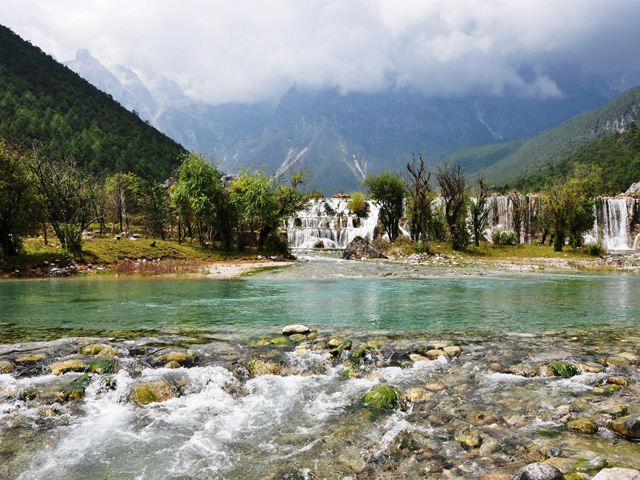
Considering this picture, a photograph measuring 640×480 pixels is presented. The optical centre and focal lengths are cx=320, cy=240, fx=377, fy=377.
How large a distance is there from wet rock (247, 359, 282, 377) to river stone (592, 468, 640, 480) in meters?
6.06

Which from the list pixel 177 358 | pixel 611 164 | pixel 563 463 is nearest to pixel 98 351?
pixel 177 358

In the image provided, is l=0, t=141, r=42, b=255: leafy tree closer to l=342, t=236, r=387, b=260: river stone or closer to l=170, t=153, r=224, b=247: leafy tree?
l=170, t=153, r=224, b=247: leafy tree

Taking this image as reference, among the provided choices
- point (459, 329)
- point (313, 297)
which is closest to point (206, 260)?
point (313, 297)

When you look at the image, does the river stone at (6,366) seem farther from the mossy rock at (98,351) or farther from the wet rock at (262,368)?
the wet rock at (262,368)

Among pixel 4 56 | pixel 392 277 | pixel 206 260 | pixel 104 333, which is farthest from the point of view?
pixel 4 56

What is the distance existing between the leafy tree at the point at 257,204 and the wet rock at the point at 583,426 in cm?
4358

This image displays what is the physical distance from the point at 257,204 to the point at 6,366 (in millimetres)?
39905

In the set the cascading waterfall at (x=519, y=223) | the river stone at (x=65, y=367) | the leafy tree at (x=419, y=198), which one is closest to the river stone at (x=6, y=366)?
the river stone at (x=65, y=367)

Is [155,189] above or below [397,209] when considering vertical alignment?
above

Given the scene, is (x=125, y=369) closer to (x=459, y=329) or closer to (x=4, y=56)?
(x=459, y=329)

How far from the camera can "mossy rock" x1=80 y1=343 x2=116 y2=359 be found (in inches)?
356

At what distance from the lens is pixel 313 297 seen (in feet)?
66.3

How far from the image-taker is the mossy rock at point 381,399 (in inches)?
258

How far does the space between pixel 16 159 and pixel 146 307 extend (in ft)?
92.6
